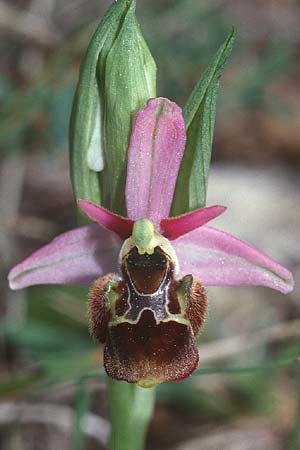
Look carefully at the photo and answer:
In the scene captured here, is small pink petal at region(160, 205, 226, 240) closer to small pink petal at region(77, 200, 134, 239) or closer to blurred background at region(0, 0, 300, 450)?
small pink petal at region(77, 200, 134, 239)

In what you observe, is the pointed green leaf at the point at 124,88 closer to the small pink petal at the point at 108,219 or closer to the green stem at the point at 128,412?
the small pink petal at the point at 108,219

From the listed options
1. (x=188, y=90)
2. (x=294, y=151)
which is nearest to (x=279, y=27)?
(x=294, y=151)

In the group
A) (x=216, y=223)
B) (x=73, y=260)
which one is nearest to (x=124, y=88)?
(x=73, y=260)

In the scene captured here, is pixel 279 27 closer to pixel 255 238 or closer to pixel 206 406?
pixel 255 238

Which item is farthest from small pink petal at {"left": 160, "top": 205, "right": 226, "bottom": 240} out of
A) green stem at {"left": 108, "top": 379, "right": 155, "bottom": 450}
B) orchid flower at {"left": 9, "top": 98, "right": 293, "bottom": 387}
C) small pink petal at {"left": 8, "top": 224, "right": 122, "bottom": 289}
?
green stem at {"left": 108, "top": 379, "right": 155, "bottom": 450}

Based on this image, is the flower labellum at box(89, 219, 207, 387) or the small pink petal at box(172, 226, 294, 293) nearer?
the flower labellum at box(89, 219, 207, 387)

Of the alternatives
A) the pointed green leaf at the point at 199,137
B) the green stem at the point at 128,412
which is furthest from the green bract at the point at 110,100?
the green stem at the point at 128,412
